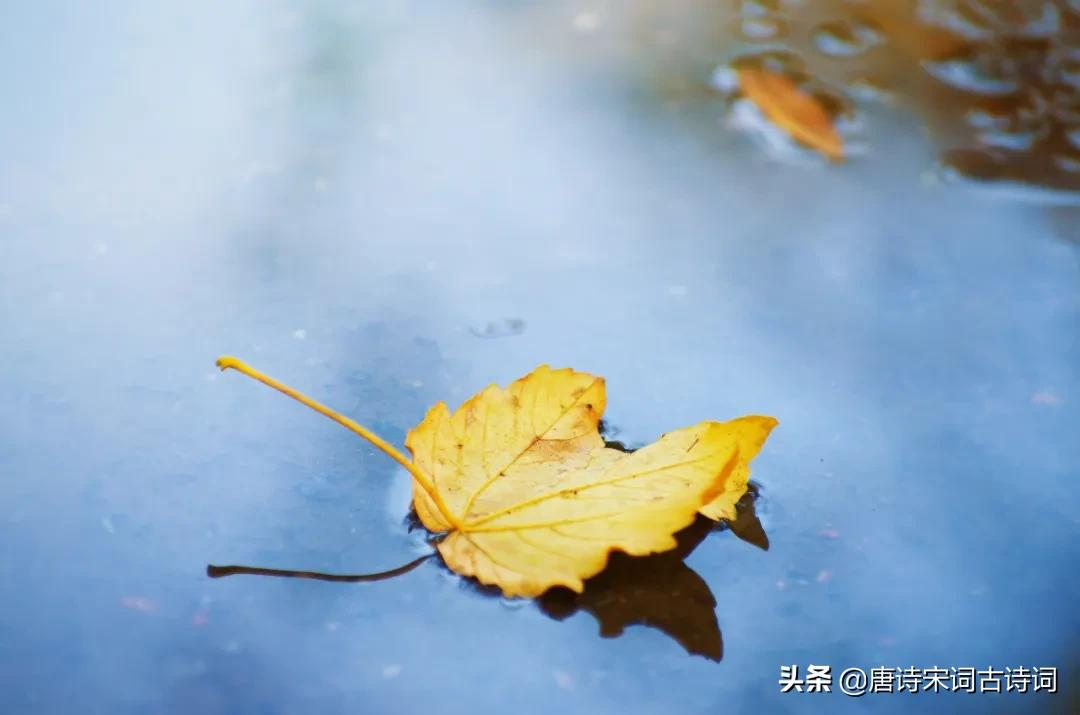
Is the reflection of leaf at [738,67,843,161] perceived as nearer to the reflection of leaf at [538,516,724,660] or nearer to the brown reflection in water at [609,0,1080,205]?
the brown reflection in water at [609,0,1080,205]

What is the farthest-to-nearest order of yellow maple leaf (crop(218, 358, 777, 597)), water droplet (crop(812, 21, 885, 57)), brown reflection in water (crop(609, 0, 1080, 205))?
water droplet (crop(812, 21, 885, 57)), brown reflection in water (crop(609, 0, 1080, 205)), yellow maple leaf (crop(218, 358, 777, 597))

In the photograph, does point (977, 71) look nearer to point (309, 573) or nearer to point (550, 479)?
point (550, 479)

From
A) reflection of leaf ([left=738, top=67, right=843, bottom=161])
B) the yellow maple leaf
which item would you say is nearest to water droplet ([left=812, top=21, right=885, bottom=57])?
reflection of leaf ([left=738, top=67, right=843, bottom=161])

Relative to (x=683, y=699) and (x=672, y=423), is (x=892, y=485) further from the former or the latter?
(x=683, y=699)

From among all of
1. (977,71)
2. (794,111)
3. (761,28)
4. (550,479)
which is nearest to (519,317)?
(550,479)

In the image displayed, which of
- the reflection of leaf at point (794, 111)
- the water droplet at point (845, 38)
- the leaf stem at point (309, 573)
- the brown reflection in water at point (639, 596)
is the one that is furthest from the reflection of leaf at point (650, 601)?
the water droplet at point (845, 38)

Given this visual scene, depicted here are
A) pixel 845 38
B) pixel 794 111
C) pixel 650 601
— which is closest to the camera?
pixel 650 601

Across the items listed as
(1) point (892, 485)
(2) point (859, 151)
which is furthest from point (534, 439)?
(2) point (859, 151)
